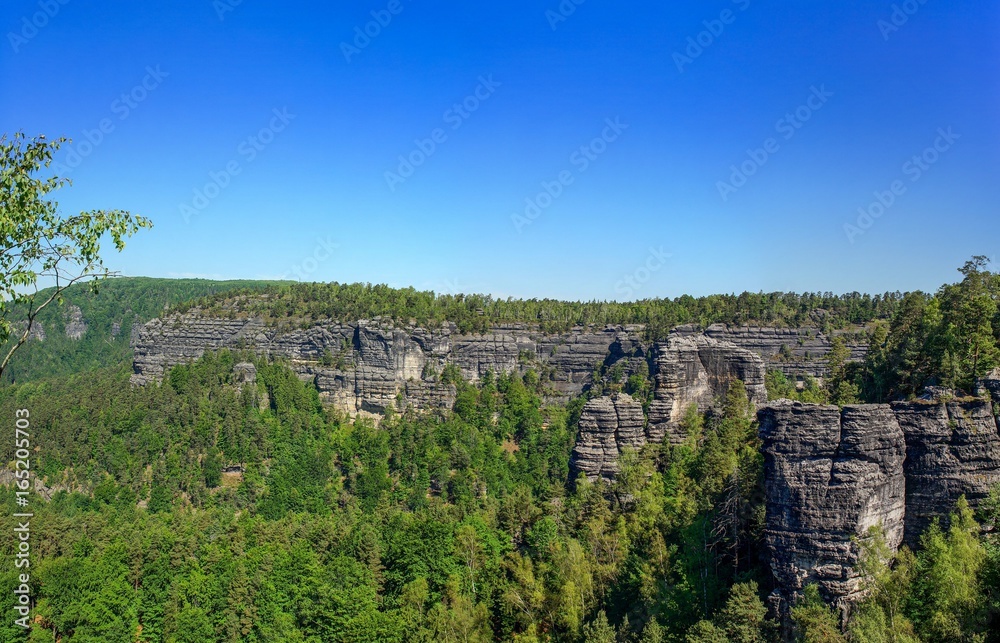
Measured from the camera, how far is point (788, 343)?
82.9 meters

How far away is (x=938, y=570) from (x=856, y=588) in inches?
112

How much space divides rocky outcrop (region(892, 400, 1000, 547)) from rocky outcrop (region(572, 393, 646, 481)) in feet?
98.8

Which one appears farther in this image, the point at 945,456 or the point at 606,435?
the point at 606,435

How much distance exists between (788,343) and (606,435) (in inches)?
1496

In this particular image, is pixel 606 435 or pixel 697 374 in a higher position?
pixel 697 374

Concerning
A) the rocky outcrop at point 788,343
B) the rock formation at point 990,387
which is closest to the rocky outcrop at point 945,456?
the rock formation at point 990,387

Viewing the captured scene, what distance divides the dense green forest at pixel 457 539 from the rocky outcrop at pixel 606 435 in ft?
5.34

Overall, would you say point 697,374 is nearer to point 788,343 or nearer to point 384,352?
point 788,343

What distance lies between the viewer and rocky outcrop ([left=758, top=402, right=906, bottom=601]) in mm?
25312

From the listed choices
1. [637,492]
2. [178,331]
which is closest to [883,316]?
[637,492]

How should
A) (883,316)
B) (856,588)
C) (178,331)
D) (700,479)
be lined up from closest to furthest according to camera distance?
(856,588) < (700,479) < (883,316) < (178,331)

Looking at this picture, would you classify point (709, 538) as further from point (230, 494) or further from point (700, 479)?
point (230, 494)

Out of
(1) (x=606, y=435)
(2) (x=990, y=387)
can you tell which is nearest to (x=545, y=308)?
(1) (x=606, y=435)

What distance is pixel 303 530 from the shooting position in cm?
4828
